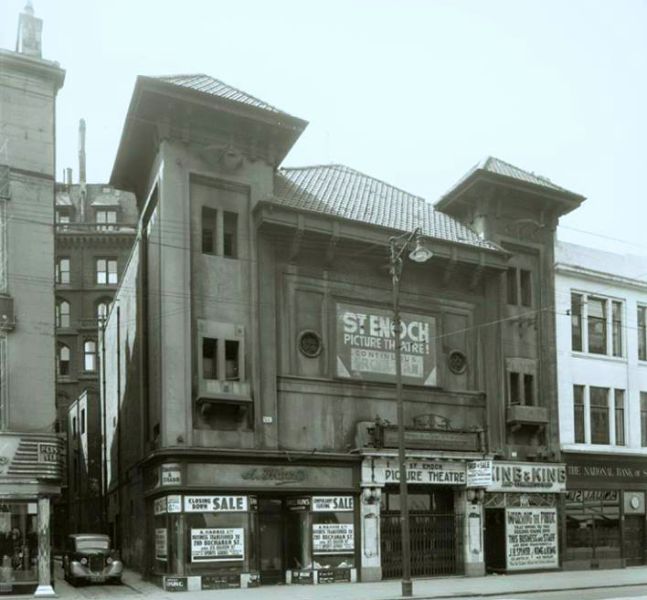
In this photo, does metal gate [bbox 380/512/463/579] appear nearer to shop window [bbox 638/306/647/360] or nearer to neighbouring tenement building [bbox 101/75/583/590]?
neighbouring tenement building [bbox 101/75/583/590]

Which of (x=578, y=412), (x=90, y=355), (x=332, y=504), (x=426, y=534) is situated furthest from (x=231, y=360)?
(x=90, y=355)

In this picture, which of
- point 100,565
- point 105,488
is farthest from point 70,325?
point 100,565

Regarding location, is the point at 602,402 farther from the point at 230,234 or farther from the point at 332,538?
→ the point at 230,234

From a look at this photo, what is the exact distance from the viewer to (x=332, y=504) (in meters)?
30.8

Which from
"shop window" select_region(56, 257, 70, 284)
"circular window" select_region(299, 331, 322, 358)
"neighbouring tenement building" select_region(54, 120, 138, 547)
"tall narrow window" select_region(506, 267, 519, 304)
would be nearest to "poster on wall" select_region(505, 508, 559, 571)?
"tall narrow window" select_region(506, 267, 519, 304)

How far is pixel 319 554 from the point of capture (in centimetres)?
3030

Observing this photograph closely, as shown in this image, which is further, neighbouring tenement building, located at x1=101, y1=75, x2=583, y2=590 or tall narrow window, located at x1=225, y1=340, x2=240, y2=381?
tall narrow window, located at x1=225, y1=340, x2=240, y2=381

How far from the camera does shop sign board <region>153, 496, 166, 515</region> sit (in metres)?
28.8

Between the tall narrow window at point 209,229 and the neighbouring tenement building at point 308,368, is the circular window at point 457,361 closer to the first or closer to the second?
the neighbouring tenement building at point 308,368

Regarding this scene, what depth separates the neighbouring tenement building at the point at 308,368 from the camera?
29.5 metres

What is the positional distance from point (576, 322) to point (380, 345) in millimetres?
9745

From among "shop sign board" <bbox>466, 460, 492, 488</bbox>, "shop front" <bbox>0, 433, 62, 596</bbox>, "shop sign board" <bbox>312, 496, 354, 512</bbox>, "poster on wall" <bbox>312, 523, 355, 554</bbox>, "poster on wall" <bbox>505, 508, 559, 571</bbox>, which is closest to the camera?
"shop front" <bbox>0, 433, 62, 596</bbox>

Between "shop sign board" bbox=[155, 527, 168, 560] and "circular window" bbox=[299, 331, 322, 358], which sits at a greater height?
"circular window" bbox=[299, 331, 322, 358]

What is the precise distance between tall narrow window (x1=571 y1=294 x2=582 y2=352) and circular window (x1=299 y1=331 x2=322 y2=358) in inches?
466
